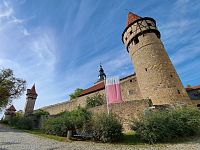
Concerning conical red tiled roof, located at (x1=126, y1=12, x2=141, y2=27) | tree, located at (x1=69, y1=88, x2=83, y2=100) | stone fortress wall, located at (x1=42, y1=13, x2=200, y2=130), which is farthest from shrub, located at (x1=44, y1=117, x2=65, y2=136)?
tree, located at (x1=69, y1=88, x2=83, y2=100)

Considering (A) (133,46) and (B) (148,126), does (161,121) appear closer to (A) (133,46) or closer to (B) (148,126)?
(B) (148,126)

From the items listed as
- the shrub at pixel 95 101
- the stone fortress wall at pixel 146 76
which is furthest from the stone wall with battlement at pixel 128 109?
the shrub at pixel 95 101

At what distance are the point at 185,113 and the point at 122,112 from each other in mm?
5375

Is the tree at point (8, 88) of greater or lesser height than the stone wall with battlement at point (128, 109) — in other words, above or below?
above

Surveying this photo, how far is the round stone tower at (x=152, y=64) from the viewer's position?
1562 cm

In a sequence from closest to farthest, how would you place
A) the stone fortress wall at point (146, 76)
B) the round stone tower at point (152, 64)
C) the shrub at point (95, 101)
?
the stone fortress wall at point (146, 76) < the round stone tower at point (152, 64) < the shrub at point (95, 101)

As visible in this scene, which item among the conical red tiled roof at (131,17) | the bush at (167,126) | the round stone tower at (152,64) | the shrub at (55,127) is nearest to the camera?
the bush at (167,126)

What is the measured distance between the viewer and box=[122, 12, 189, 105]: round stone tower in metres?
15.6

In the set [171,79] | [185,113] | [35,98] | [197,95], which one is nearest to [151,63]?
[171,79]

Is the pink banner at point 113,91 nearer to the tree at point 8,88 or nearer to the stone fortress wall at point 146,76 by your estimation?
the stone fortress wall at point 146,76

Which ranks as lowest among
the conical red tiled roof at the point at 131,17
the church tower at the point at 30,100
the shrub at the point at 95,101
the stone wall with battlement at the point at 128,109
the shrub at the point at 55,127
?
the shrub at the point at 55,127

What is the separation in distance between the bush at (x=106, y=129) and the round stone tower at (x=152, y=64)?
690cm

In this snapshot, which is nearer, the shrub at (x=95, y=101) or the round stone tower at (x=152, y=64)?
the round stone tower at (x=152, y=64)

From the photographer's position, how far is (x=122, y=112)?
14.5 meters
